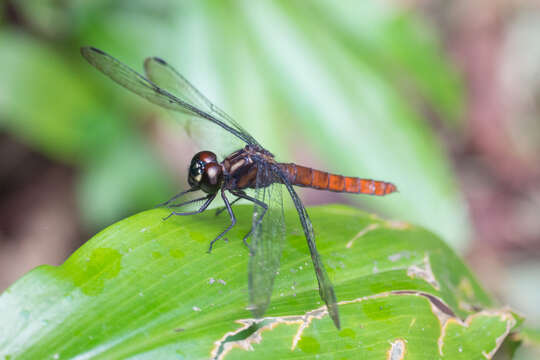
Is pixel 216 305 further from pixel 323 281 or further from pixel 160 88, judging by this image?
pixel 160 88

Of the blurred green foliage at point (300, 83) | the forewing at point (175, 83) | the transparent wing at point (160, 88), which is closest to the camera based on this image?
the transparent wing at point (160, 88)

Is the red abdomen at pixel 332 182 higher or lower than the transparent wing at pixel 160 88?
lower

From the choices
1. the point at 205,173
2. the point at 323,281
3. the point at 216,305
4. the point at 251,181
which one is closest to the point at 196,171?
the point at 205,173

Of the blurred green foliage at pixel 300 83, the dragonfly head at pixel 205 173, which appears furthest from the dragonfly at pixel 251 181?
the blurred green foliage at pixel 300 83

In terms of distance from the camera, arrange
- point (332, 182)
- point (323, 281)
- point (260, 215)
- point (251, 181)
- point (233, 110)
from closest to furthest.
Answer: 1. point (323, 281)
2. point (260, 215)
3. point (251, 181)
4. point (332, 182)
5. point (233, 110)

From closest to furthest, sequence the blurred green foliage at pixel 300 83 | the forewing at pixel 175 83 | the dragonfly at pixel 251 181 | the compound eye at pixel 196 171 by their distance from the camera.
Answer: the dragonfly at pixel 251 181 → the compound eye at pixel 196 171 → the forewing at pixel 175 83 → the blurred green foliage at pixel 300 83

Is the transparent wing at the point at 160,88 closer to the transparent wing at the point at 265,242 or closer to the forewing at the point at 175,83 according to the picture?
the forewing at the point at 175,83

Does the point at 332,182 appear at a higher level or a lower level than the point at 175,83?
lower
